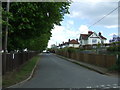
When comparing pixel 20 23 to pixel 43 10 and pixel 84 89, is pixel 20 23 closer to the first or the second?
pixel 43 10

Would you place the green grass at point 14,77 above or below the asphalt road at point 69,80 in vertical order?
above

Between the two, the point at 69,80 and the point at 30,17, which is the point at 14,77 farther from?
the point at 30,17

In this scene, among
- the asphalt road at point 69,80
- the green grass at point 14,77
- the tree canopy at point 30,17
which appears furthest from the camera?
the tree canopy at point 30,17

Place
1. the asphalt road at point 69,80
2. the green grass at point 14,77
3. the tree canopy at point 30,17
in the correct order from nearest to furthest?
1. the asphalt road at point 69,80
2. the green grass at point 14,77
3. the tree canopy at point 30,17

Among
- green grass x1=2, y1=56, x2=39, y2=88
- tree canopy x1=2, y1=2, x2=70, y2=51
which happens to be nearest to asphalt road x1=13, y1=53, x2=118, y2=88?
green grass x1=2, y1=56, x2=39, y2=88

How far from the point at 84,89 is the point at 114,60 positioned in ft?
40.0

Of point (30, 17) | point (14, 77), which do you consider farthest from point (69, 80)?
point (30, 17)

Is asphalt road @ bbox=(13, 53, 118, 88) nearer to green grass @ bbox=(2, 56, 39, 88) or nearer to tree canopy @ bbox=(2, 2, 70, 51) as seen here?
green grass @ bbox=(2, 56, 39, 88)

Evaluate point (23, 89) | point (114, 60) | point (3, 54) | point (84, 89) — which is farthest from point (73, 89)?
point (114, 60)

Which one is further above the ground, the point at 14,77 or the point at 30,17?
the point at 30,17

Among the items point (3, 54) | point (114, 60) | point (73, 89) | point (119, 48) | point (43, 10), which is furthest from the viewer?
point (119, 48)

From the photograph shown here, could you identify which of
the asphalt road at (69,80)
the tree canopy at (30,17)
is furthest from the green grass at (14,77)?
Answer: the tree canopy at (30,17)

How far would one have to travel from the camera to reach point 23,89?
10.4 m

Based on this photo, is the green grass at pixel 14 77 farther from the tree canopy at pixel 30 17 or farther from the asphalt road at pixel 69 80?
the tree canopy at pixel 30 17
